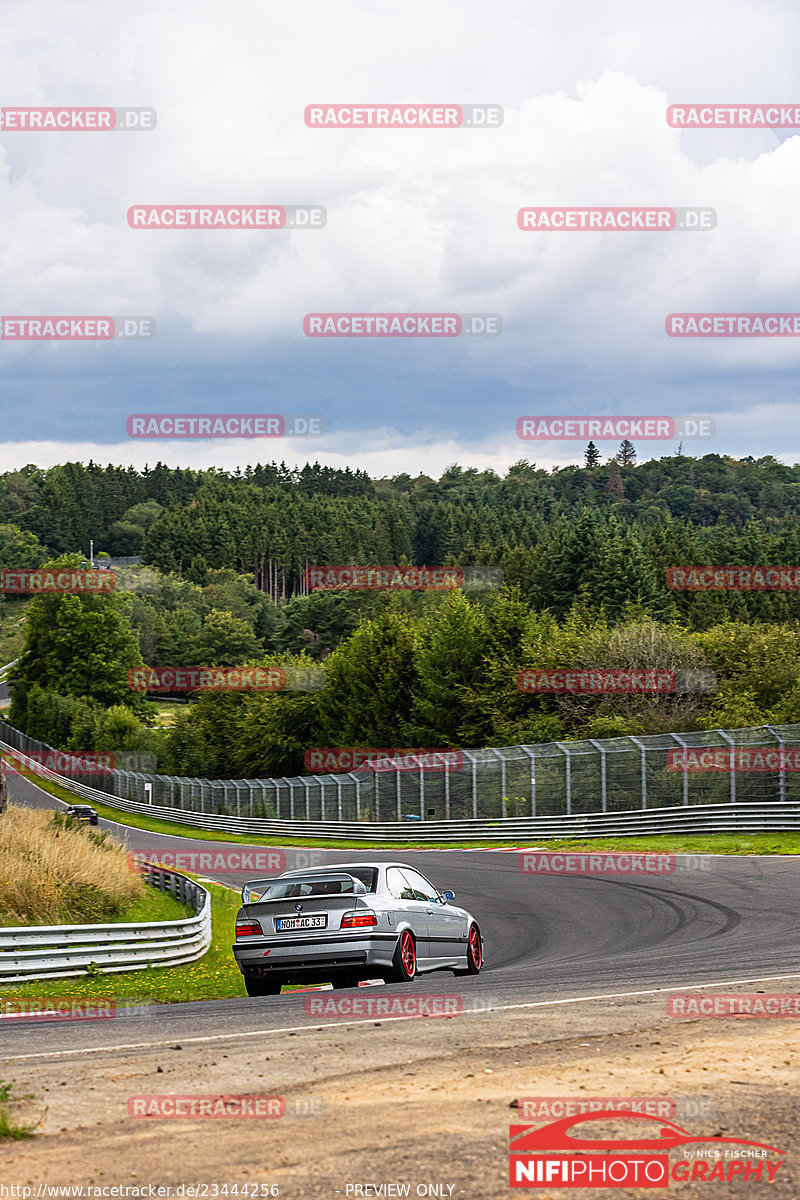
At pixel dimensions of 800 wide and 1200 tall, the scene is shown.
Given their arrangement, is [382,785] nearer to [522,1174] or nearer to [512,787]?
[512,787]

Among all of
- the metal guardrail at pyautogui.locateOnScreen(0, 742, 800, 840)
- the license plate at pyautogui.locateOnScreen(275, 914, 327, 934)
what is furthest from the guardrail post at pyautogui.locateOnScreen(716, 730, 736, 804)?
the license plate at pyautogui.locateOnScreen(275, 914, 327, 934)

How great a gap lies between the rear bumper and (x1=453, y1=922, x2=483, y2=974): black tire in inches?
75.9

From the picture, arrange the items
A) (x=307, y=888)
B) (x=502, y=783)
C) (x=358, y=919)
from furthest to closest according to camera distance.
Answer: (x=502, y=783) < (x=307, y=888) < (x=358, y=919)

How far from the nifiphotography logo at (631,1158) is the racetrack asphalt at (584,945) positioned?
3.83 meters

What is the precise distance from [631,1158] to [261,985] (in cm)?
788

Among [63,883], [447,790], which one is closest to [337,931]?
[63,883]

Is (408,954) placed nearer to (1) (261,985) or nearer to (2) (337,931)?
(2) (337,931)

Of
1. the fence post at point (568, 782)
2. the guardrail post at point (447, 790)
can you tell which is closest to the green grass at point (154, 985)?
the fence post at point (568, 782)

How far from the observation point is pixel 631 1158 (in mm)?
5254

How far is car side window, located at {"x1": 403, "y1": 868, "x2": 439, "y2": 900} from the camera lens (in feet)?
43.6

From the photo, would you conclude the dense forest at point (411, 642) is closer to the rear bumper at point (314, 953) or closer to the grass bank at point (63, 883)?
the grass bank at point (63, 883)

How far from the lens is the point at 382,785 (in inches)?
1715

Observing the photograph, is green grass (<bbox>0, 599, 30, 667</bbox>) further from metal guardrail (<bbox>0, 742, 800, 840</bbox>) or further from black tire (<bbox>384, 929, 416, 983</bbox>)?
black tire (<bbox>384, 929, 416, 983</bbox>)

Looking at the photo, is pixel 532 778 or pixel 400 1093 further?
pixel 532 778
